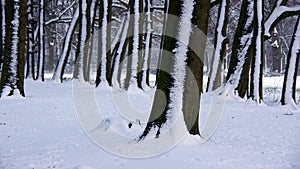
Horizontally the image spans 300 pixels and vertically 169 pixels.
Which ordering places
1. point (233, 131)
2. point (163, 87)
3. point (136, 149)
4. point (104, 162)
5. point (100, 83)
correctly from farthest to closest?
point (100, 83)
point (233, 131)
point (163, 87)
point (136, 149)
point (104, 162)

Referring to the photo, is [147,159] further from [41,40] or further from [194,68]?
[41,40]

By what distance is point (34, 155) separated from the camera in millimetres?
5332

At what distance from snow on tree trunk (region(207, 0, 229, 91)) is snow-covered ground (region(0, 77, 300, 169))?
8.45 m

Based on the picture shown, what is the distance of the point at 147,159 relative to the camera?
16.2 feet

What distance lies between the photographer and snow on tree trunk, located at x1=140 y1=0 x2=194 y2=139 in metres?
5.78

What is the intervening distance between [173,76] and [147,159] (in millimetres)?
1452

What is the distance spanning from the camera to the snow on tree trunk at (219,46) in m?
17.9

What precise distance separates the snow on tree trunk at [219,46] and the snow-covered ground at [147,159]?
8.45 meters

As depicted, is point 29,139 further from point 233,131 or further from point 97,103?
point 97,103

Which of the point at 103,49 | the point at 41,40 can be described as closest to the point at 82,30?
the point at 103,49

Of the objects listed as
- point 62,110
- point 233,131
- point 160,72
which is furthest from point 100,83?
point 160,72

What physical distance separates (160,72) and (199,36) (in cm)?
84

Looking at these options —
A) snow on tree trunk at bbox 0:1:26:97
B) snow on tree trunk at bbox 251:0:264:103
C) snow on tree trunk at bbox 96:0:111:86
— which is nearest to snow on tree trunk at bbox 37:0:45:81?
snow on tree trunk at bbox 96:0:111:86

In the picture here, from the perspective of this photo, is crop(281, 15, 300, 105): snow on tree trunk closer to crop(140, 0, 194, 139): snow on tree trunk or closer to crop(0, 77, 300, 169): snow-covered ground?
crop(0, 77, 300, 169): snow-covered ground
